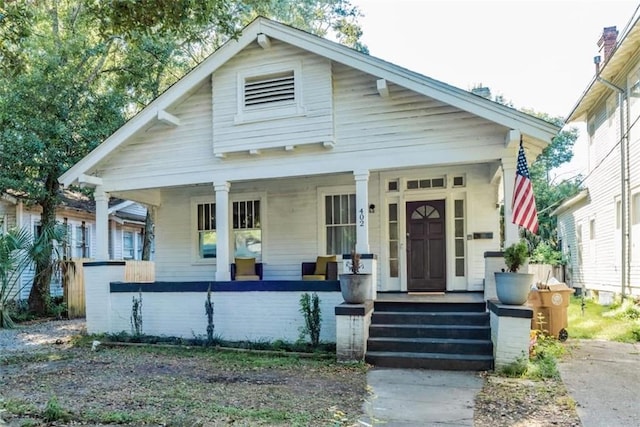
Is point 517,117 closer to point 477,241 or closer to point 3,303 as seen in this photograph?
point 477,241

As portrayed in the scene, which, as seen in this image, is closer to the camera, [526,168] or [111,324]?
[526,168]

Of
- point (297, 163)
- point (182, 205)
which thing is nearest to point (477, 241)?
point (297, 163)

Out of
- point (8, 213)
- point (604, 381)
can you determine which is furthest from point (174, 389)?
point (8, 213)

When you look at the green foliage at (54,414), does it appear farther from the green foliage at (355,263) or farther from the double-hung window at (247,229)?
the double-hung window at (247,229)

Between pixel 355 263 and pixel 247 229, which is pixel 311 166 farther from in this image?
pixel 247 229

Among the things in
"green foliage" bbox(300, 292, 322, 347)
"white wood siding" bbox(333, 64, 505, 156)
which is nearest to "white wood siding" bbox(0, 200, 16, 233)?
"green foliage" bbox(300, 292, 322, 347)

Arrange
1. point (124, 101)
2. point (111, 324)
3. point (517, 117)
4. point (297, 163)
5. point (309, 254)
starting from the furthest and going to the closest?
point (124, 101), point (309, 254), point (111, 324), point (297, 163), point (517, 117)

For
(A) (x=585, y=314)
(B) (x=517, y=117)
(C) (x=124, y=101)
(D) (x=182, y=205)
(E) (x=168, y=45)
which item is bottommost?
(A) (x=585, y=314)

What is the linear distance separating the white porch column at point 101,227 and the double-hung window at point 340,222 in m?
4.57

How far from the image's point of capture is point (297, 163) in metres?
9.02

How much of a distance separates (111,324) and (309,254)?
4176mm

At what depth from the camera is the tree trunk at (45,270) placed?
13.4m

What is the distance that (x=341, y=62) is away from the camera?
8.47 m

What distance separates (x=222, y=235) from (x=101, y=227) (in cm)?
280
